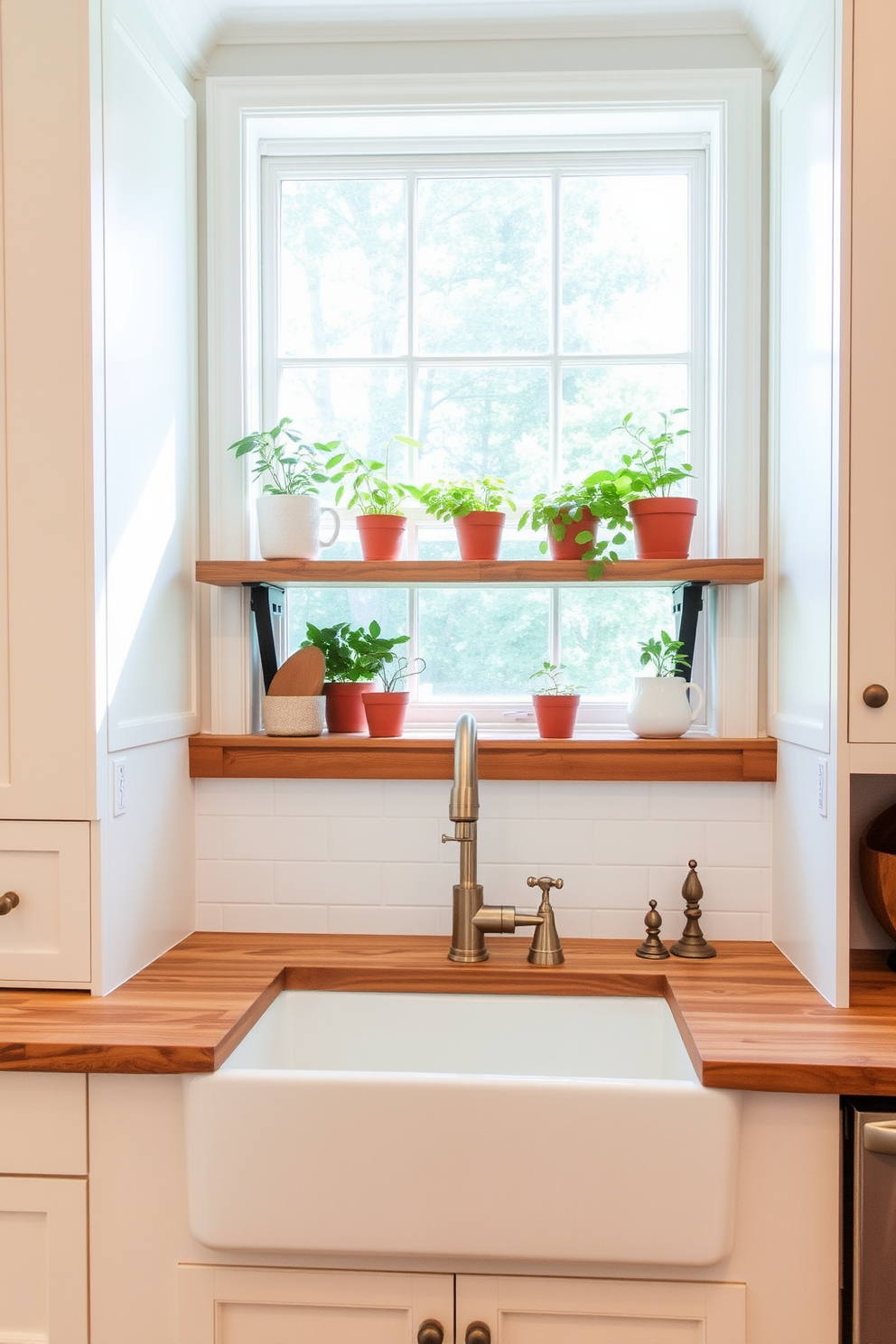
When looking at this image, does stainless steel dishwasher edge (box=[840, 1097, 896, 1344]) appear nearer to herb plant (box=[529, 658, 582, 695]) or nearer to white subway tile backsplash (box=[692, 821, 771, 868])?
white subway tile backsplash (box=[692, 821, 771, 868])

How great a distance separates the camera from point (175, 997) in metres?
1.58

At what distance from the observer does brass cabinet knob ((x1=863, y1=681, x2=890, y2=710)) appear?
151 centimetres

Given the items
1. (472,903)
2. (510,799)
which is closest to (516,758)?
(510,799)

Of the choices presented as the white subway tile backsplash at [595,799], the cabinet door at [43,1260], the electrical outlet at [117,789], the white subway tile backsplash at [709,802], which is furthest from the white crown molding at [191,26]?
the cabinet door at [43,1260]

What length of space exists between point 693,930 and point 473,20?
180 centimetres

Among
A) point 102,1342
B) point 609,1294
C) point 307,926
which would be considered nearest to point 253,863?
point 307,926

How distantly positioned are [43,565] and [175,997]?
710 mm

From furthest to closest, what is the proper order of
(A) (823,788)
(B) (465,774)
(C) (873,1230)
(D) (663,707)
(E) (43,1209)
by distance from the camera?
(D) (663,707) < (B) (465,774) < (A) (823,788) < (E) (43,1209) < (C) (873,1230)

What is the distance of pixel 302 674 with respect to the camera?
76.9 inches

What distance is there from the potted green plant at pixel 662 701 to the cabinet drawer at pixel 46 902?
1026 mm

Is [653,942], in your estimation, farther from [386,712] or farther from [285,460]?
[285,460]

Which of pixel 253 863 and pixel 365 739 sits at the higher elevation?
pixel 365 739

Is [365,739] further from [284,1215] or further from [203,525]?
[284,1215]

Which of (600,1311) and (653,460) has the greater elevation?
(653,460)
